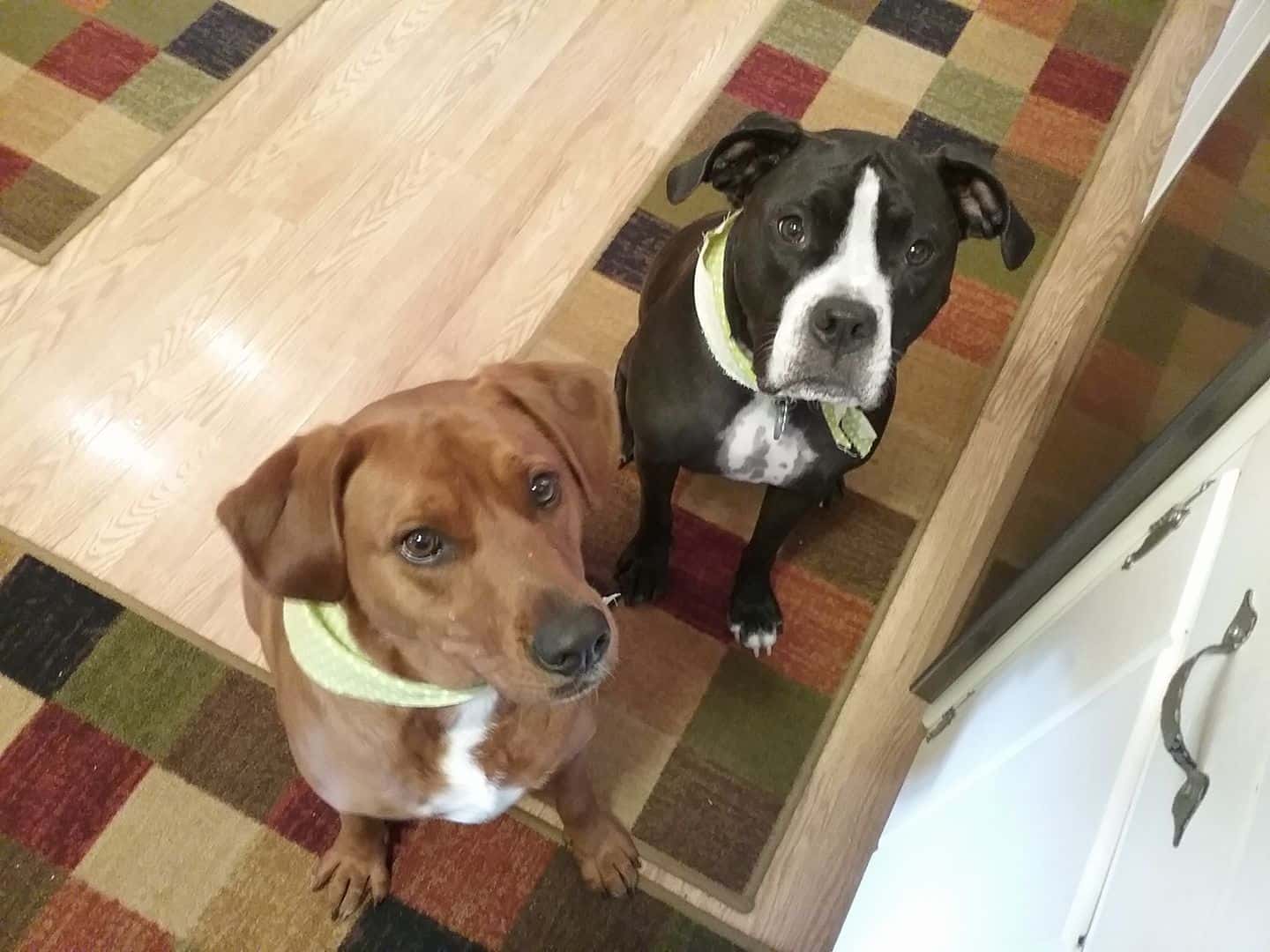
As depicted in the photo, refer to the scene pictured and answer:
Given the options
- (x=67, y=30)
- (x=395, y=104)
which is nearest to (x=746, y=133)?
(x=395, y=104)

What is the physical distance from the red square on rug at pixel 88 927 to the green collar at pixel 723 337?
1.42 meters

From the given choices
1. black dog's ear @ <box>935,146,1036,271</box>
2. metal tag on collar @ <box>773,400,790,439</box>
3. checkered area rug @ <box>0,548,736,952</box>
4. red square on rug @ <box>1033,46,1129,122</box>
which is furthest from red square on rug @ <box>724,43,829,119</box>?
checkered area rug @ <box>0,548,736,952</box>

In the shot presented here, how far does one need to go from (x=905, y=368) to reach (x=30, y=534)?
2.02 metres

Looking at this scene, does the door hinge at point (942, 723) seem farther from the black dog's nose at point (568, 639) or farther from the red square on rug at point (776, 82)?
the red square on rug at point (776, 82)

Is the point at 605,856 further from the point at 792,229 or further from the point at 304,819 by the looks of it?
the point at 792,229

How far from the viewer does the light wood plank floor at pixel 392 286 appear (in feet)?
7.23

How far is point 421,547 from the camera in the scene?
1.29 meters

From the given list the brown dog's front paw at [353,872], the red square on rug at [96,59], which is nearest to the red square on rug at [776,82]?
the red square on rug at [96,59]

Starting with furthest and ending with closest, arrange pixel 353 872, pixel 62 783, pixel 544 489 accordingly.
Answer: pixel 62 783, pixel 353 872, pixel 544 489

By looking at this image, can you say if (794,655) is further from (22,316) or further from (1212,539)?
(22,316)

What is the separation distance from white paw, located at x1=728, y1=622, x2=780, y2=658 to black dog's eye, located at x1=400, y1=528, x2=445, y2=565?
1.05 m

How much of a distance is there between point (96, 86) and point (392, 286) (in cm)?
103

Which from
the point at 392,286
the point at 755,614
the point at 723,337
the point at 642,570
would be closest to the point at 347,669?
the point at 723,337

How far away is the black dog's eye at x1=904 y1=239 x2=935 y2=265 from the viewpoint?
5.43 ft
